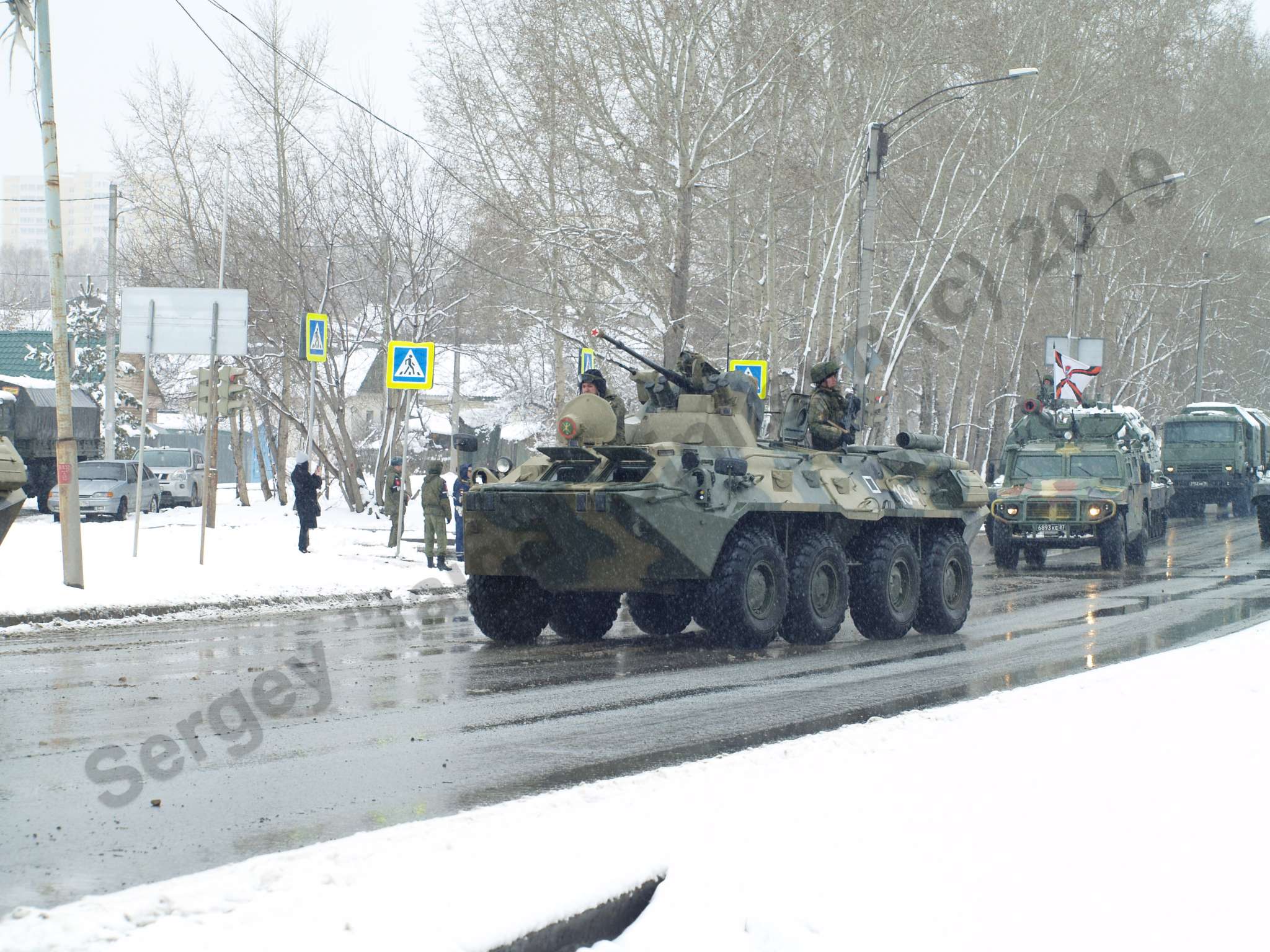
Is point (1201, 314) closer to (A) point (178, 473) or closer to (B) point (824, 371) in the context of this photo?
(A) point (178, 473)

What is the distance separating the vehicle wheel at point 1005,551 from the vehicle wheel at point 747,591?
435 inches

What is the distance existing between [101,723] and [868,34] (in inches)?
857

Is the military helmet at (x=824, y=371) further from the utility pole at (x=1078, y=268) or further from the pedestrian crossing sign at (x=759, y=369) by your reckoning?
the utility pole at (x=1078, y=268)

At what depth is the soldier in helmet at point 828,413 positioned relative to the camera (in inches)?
534

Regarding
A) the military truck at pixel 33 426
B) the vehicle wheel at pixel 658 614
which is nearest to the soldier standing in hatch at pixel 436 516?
the vehicle wheel at pixel 658 614

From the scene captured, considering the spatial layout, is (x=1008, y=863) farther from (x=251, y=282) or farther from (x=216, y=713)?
(x=251, y=282)

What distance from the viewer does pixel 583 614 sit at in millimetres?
12852

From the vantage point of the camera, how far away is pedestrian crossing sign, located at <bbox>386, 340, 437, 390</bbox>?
64.2 feet

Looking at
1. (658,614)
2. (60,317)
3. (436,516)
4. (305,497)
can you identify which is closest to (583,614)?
(658,614)

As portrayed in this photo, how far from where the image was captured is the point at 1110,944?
4.86m

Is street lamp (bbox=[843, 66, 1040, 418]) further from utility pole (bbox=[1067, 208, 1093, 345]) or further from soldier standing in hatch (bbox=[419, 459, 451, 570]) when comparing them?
utility pole (bbox=[1067, 208, 1093, 345])

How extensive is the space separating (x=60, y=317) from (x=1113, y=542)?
1495 centimetres

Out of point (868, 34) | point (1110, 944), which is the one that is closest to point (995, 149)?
point (868, 34)

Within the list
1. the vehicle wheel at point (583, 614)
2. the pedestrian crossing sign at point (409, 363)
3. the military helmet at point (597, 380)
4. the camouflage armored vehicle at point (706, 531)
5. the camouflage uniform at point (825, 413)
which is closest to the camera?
the camouflage armored vehicle at point (706, 531)
